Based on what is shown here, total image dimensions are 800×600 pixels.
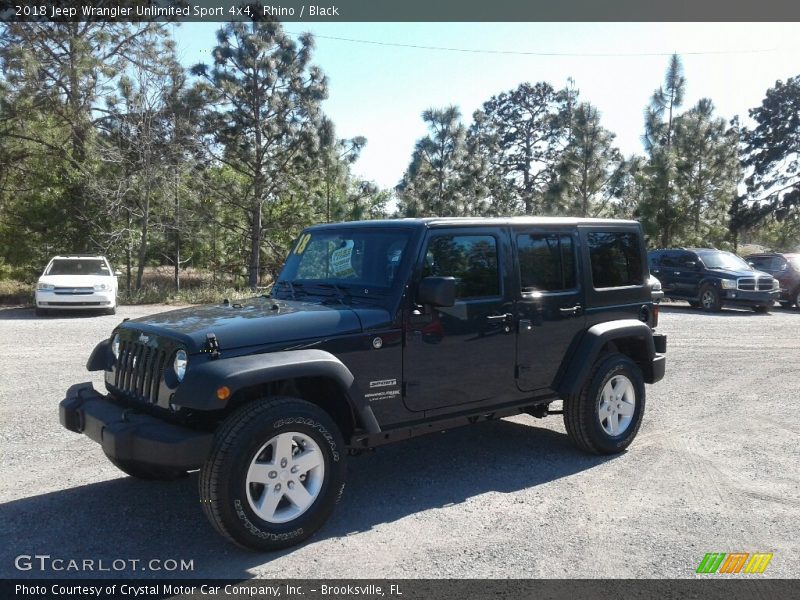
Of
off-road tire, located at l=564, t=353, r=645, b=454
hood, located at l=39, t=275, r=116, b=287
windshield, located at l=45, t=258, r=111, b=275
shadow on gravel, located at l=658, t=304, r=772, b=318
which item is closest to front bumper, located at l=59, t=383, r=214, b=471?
off-road tire, located at l=564, t=353, r=645, b=454

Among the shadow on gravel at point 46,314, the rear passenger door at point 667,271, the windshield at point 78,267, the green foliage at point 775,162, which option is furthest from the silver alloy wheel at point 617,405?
the green foliage at point 775,162

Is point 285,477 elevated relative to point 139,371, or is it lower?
lower

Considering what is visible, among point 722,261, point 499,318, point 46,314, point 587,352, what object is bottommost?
point 46,314

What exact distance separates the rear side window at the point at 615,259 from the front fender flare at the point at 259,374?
8.63ft

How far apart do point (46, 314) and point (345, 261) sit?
1509 centimetres

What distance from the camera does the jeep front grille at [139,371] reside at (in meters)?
4.08

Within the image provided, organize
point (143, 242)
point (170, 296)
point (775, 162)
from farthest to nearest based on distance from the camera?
point (775, 162) < point (143, 242) < point (170, 296)

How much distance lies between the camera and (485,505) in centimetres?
465

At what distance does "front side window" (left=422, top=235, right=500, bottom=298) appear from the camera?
15.6 ft

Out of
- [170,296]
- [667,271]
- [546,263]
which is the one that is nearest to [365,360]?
[546,263]

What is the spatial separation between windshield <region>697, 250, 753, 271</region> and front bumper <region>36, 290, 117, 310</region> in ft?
52.7

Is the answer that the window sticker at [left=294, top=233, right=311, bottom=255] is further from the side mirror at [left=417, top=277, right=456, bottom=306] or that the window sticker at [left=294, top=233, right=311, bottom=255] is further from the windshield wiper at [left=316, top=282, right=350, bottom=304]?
the side mirror at [left=417, top=277, right=456, bottom=306]

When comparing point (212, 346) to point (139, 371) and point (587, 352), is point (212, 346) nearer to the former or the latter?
point (139, 371)

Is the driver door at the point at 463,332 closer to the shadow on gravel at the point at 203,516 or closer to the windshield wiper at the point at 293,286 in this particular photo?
the shadow on gravel at the point at 203,516
